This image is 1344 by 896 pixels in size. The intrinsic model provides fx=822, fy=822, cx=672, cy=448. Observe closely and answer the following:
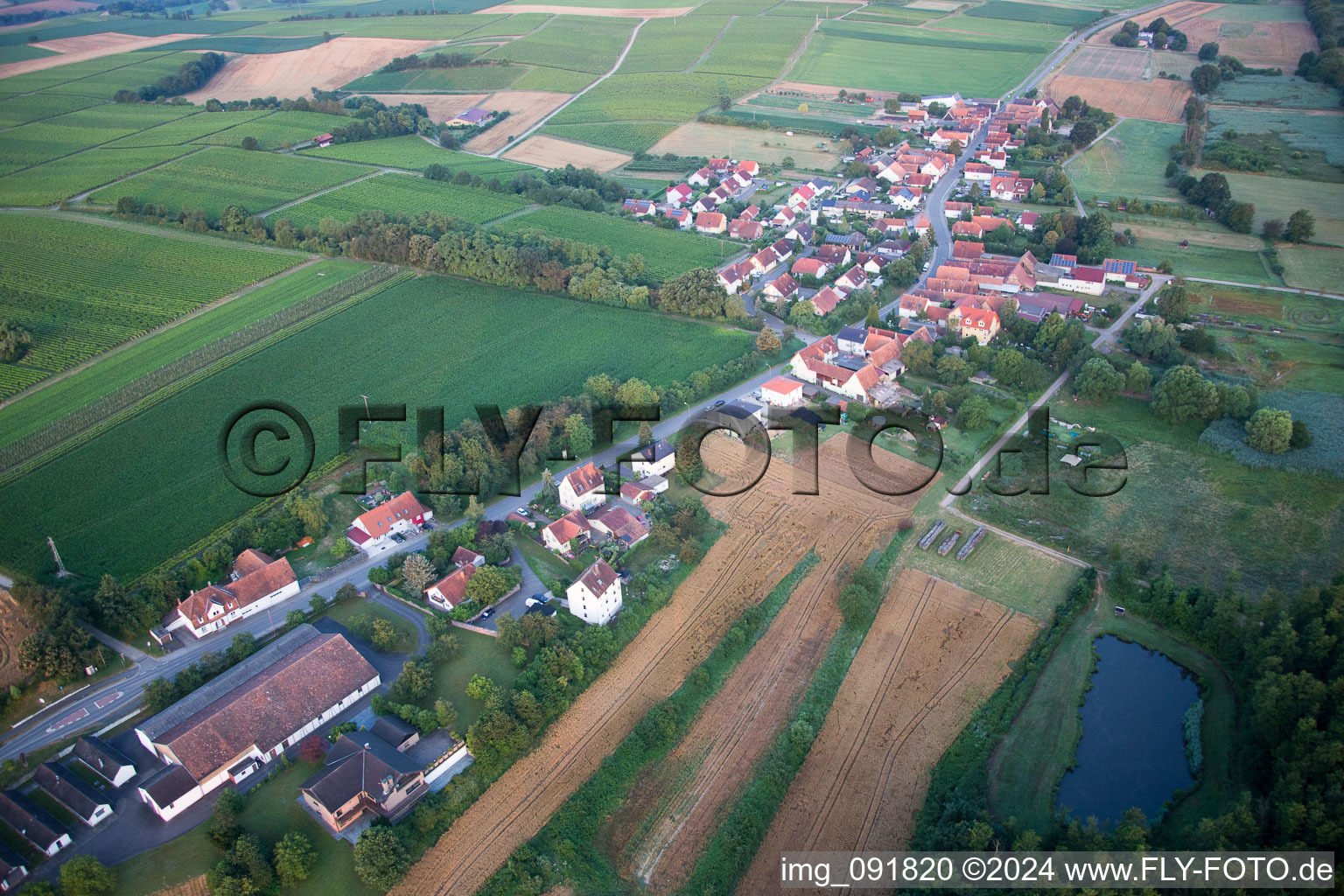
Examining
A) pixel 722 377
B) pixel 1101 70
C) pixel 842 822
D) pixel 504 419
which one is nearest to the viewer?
pixel 842 822

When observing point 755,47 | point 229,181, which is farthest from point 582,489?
point 755,47

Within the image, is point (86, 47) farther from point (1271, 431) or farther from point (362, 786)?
point (1271, 431)

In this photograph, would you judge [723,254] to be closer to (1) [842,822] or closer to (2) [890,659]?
(2) [890,659]

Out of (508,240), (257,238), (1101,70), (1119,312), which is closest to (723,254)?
(508,240)

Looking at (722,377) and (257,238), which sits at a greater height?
(257,238)

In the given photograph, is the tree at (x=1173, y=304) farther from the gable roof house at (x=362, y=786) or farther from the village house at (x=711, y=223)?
the gable roof house at (x=362, y=786)

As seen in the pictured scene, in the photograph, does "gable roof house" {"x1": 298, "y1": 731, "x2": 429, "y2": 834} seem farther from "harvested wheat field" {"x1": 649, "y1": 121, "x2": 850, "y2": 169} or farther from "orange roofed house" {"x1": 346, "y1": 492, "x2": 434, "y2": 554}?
"harvested wheat field" {"x1": 649, "y1": 121, "x2": 850, "y2": 169}

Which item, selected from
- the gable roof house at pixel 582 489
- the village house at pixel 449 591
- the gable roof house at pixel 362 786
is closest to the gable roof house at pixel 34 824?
the gable roof house at pixel 362 786
